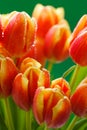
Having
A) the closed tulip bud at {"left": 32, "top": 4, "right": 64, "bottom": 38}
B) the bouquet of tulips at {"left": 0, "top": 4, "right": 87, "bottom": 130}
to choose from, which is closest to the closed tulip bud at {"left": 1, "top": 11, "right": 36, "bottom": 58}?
the bouquet of tulips at {"left": 0, "top": 4, "right": 87, "bottom": 130}

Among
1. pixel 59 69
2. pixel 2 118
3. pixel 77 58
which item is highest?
pixel 77 58

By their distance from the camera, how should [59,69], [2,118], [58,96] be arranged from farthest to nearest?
1. [59,69]
2. [2,118]
3. [58,96]

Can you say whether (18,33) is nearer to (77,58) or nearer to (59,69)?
(77,58)

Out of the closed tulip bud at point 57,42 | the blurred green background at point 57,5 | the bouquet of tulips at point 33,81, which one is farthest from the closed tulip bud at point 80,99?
the blurred green background at point 57,5

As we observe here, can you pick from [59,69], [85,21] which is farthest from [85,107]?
[59,69]

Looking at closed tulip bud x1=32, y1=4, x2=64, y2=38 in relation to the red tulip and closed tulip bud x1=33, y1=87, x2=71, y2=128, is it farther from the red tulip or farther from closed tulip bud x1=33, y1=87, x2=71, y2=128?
closed tulip bud x1=33, y1=87, x2=71, y2=128
